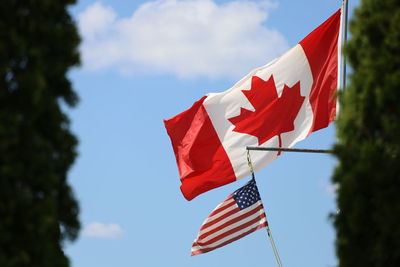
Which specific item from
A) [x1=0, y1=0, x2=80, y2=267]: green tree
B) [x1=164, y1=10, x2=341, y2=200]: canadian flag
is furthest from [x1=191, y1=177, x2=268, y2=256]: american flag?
[x1=0, y1=0, x2=80, y2=267]: green tree

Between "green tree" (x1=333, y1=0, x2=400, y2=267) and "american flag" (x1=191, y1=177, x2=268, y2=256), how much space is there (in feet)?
19.7

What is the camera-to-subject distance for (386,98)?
532 inches

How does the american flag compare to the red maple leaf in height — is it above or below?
Answer: below

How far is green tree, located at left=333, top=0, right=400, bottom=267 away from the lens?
522 inches

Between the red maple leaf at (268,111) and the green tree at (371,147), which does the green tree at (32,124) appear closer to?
the green tree at (371,147)

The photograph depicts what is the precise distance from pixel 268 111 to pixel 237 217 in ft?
8.36

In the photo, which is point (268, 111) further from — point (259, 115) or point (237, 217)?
point (237, 217)

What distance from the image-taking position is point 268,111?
819 inches

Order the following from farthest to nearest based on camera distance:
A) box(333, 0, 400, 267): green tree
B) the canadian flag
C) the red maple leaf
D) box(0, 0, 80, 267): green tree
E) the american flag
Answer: the red maple leaf → the canadian flag → the american flag → box(333, 0, 400, 267): green tree → box(0, 0, 80, 267): green tree

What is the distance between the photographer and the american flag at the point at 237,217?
20.2 metres

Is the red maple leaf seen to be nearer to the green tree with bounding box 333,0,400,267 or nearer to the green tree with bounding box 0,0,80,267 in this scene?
the green tree with bounding box 333,0,400,267

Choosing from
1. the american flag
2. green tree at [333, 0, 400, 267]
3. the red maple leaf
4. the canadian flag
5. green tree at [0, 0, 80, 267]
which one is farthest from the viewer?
the red maple leaf

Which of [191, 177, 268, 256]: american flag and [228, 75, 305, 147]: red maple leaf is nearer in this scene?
[191, 177, 268, 256]: american flag

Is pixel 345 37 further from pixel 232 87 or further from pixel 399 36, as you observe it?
pixel 399 36
